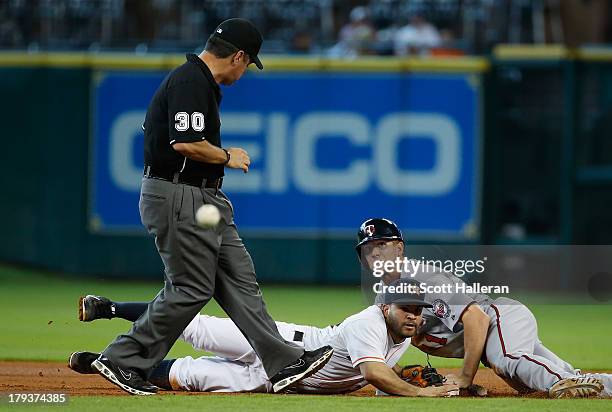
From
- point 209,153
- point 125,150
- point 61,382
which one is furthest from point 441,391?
point 125,150

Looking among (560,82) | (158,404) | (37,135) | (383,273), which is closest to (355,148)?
(560,82)

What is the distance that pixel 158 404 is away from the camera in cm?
654

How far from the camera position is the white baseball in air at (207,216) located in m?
6.81

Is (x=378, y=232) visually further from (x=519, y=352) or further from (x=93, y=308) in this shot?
(x=93, y=308)

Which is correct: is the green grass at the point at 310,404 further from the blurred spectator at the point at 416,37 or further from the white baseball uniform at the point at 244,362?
the blurred spectator at the point at 416,37

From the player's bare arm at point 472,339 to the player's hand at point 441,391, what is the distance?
3.4 inches

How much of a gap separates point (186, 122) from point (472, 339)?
6.70 feet


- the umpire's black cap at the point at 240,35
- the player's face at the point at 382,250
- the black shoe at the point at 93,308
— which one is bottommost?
the black shoe at the point at 93,308

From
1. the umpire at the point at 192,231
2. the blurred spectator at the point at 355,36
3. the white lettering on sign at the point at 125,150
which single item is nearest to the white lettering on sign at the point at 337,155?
the blurred spectator at the point at 355,36

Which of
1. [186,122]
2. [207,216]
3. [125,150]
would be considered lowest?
[125,150]

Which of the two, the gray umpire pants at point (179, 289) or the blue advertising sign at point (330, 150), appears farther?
the blue advertising sign at point (330, 150)

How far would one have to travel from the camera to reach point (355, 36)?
52.6 ft

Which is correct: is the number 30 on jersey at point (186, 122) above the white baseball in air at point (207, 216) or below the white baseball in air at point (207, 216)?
above

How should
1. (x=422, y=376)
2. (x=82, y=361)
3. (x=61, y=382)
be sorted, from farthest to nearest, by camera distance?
(x=61, y=382)
(x=422, y=376)
(x=82, y=361)
